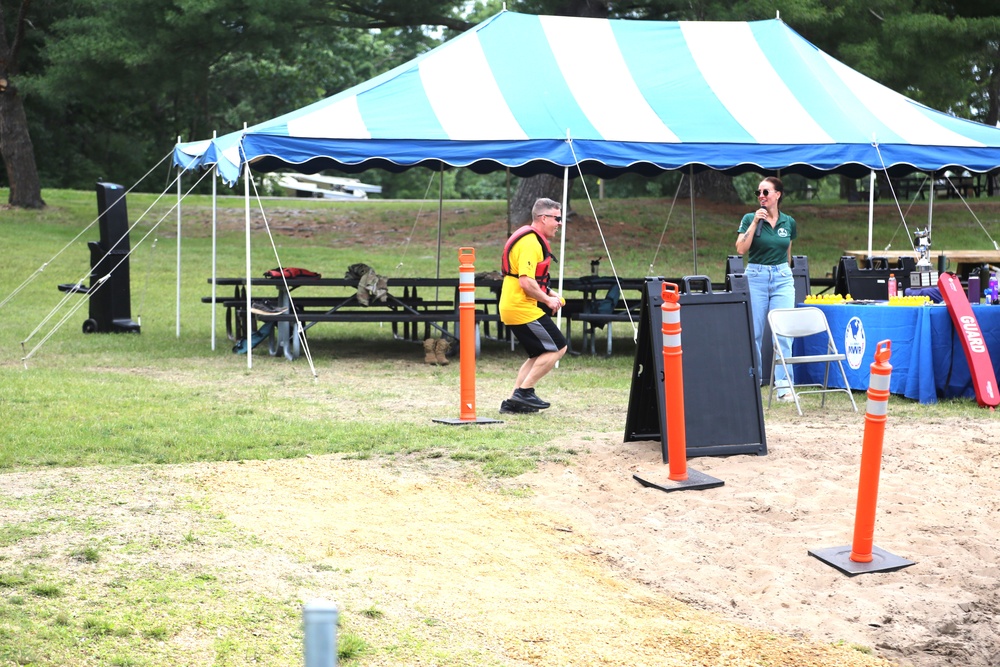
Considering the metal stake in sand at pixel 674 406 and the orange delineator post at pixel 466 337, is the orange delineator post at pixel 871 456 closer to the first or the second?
the metal stake in sand at pixel 674 406

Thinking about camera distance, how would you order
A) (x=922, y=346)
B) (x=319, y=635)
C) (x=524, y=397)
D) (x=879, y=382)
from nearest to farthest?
(x=319, y=635)
(x=879, y=382)
(x=524, y=397)
(x=922, y=346)

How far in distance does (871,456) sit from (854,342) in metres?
5.19

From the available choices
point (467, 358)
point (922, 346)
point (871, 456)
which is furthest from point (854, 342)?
point (871, 456)

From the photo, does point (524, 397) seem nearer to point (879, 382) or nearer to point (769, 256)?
point (769, 256)

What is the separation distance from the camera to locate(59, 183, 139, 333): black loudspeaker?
14.9 meters

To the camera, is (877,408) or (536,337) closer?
(877,408)

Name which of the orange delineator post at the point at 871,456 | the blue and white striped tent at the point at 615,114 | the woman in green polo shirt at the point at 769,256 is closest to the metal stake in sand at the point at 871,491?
the orange delineator post at the point at 871,456

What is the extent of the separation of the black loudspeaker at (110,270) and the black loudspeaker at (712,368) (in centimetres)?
945

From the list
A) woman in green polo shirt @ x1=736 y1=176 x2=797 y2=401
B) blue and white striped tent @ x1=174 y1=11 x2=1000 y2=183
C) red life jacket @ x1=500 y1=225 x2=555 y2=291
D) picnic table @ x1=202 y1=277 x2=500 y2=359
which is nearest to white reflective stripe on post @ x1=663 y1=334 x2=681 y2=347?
red life jacket @ x1=500 y1=225 x2=555 y2=291

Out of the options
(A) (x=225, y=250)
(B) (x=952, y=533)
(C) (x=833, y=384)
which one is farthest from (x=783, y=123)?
(A) (x=225, y=250)

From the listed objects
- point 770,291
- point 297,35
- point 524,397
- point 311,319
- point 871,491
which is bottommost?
point 524,397

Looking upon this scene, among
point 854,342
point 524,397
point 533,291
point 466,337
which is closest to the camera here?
point 466,337

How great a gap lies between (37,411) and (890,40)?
18791mm

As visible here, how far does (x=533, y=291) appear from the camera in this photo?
8.65m
